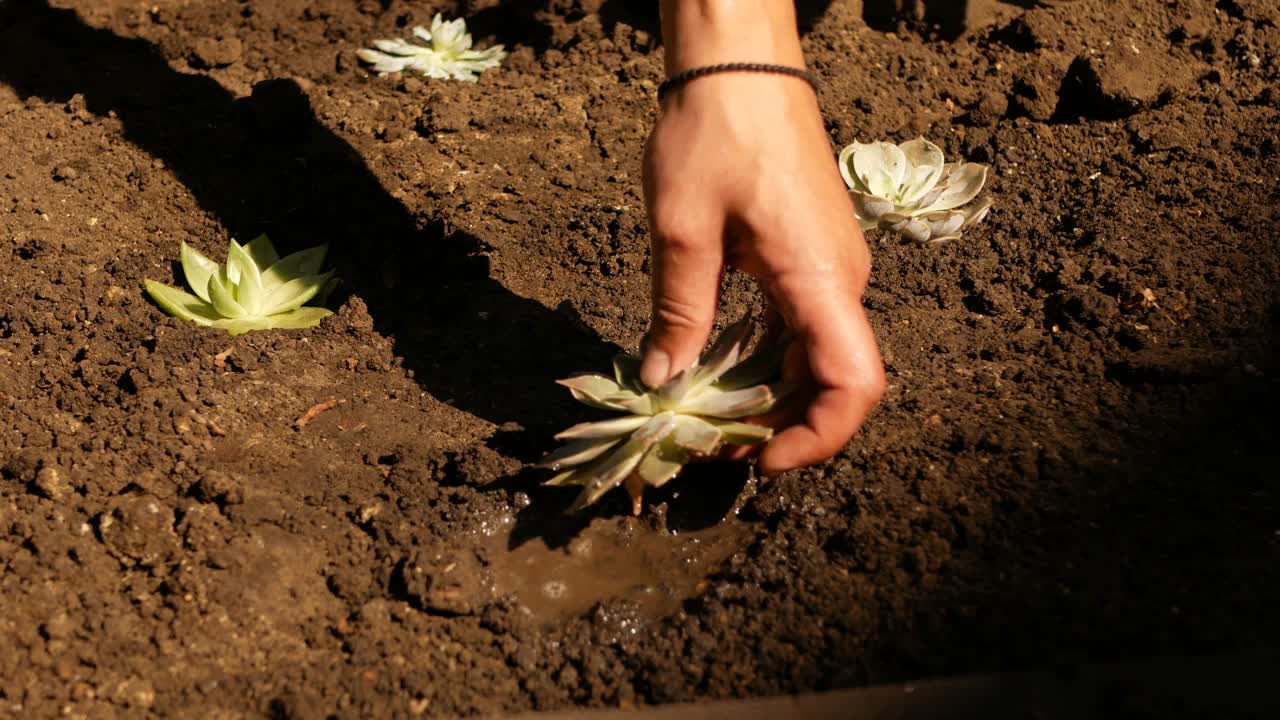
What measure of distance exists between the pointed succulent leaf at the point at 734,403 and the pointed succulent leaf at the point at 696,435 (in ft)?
0.08

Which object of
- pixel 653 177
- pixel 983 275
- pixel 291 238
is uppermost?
pixel 653 177

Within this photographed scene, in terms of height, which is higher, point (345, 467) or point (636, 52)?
point (636, 52)

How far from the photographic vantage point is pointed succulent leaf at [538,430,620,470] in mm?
2113

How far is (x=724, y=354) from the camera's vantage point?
2.23 meters

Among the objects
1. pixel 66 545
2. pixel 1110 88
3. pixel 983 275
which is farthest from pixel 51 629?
pixel 1110 88

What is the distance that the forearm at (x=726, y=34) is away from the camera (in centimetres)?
189

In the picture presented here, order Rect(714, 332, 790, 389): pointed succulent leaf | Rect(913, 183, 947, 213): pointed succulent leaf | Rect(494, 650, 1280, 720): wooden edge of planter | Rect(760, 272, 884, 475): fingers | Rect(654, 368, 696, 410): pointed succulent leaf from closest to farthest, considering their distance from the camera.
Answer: Rect(494, 650, 1280, 720): wooden edge of planter, Rect(760, 272, 884, 475): fingers, Rect(654, 368, 696, 410): pointed succulent leaf, Rect(714, 332, 790, 389): pointed succulent leaf, Rect(913, 183, 947, 213): pointed succulent leaf

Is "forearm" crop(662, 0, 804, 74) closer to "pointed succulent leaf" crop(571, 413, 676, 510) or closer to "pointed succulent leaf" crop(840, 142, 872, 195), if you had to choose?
"pointed succulent leaf" crop(571, 413, 676, 510)

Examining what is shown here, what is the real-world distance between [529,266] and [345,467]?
85 cm

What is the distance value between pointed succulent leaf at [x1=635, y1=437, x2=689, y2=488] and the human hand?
0.90ft

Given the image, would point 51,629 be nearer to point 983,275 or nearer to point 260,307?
point 260,307

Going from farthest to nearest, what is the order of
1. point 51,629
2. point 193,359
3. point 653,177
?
point 193,359, point 51,629, point 653,177

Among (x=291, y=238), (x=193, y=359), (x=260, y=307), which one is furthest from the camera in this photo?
Answer: (x=291, y=238)

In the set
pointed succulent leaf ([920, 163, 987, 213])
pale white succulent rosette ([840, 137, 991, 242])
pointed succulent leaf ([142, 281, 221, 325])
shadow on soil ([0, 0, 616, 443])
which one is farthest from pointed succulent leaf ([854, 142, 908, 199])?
pointed succulent leaf ([142, 281, 221, 325])
